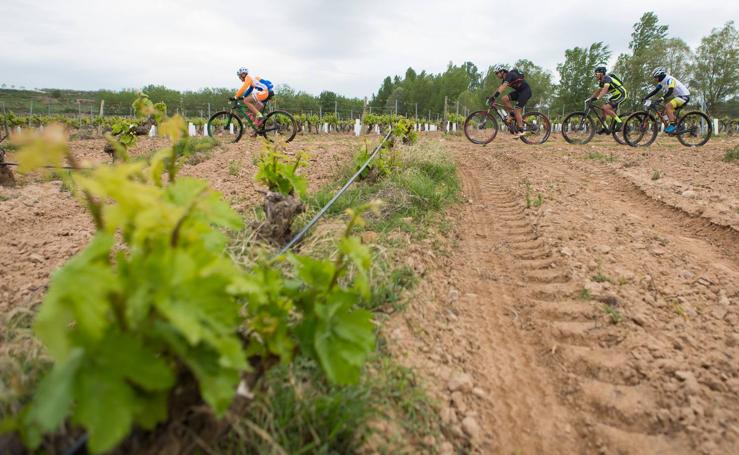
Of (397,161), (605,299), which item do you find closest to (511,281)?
(605,299)

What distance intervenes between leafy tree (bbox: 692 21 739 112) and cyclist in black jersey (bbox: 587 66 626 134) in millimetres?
41328

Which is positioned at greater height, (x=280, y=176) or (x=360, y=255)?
(x=280, y=176)

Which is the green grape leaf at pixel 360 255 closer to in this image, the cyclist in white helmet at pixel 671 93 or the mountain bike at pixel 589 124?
the mountain bike at pixel 589 124

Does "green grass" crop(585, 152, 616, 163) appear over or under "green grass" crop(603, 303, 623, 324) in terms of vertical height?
over

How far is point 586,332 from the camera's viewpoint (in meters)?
2.36

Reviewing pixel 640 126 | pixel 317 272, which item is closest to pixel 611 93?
pixel 640 126

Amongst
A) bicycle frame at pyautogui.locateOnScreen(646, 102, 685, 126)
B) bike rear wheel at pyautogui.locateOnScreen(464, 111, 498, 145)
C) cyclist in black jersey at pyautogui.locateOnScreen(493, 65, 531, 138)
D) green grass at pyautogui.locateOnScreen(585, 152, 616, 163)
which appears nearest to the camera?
green grass at pyautogui.locateOnScreen(585, 152, 616, 163)

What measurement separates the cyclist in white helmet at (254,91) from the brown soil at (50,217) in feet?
5.30

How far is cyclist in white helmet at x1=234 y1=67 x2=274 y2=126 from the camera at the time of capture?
9492mm

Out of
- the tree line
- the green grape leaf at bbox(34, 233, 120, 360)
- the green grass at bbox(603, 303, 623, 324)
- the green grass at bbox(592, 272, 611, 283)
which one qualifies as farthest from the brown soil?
the tree line

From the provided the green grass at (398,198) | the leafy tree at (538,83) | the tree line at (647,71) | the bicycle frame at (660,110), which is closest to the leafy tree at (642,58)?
the tree line at (647,71)

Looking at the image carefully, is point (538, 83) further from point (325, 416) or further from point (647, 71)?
point (325, 416)

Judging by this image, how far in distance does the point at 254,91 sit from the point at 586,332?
30.4 feet

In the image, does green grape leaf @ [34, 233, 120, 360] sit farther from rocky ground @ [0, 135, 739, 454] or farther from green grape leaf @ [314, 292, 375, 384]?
green grape leaf @ [314, 292, 375, 384]
